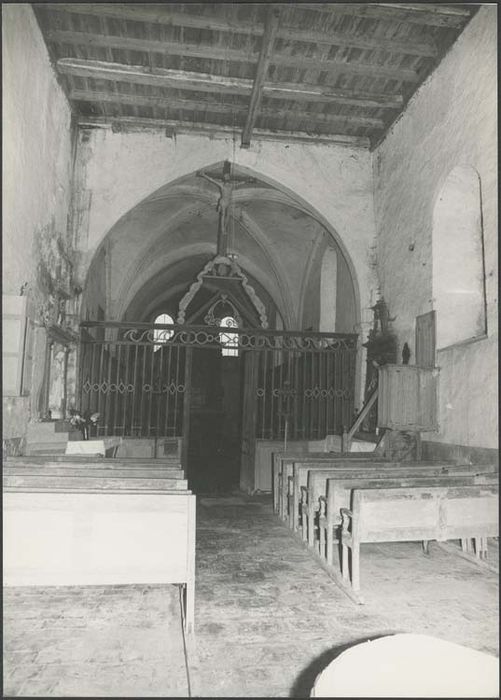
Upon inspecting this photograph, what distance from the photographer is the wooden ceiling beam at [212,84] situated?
7680 mm

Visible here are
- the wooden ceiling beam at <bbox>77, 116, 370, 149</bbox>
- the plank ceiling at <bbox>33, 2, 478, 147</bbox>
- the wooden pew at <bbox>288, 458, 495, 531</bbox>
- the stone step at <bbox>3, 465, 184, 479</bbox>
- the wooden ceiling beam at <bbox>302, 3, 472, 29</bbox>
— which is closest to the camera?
the stone step at <bbox>3, 465, 184, 479</bbox>

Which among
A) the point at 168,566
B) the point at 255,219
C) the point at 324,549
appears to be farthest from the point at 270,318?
the point at 168,566

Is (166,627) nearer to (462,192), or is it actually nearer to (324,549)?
(324,549)

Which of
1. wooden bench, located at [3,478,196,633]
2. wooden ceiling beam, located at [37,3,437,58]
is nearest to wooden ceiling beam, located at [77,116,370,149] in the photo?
wooden ceiling beam, located at [37,3,437,58]

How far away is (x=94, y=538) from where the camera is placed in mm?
3496

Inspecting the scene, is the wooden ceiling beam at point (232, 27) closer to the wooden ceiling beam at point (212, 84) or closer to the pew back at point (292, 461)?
the wooden ceiling beam at point (212, 84)

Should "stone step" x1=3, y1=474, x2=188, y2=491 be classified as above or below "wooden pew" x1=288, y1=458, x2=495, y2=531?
above

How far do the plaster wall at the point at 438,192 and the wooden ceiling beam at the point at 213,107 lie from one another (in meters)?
0.68

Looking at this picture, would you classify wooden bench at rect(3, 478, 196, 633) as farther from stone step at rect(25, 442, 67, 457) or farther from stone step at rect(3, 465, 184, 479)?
stone step at rect(25, 442, 67, 457)

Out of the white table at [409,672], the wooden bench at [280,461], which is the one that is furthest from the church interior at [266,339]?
the wooden bench at [280,461]

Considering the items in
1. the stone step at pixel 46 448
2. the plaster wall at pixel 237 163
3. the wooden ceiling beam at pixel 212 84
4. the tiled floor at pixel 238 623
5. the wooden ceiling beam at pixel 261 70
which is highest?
the wooden ceiling beam at pixel 212 84

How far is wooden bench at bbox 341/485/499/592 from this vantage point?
166 inches

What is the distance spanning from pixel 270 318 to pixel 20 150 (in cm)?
1205

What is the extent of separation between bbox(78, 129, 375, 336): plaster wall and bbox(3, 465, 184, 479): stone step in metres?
4.96
